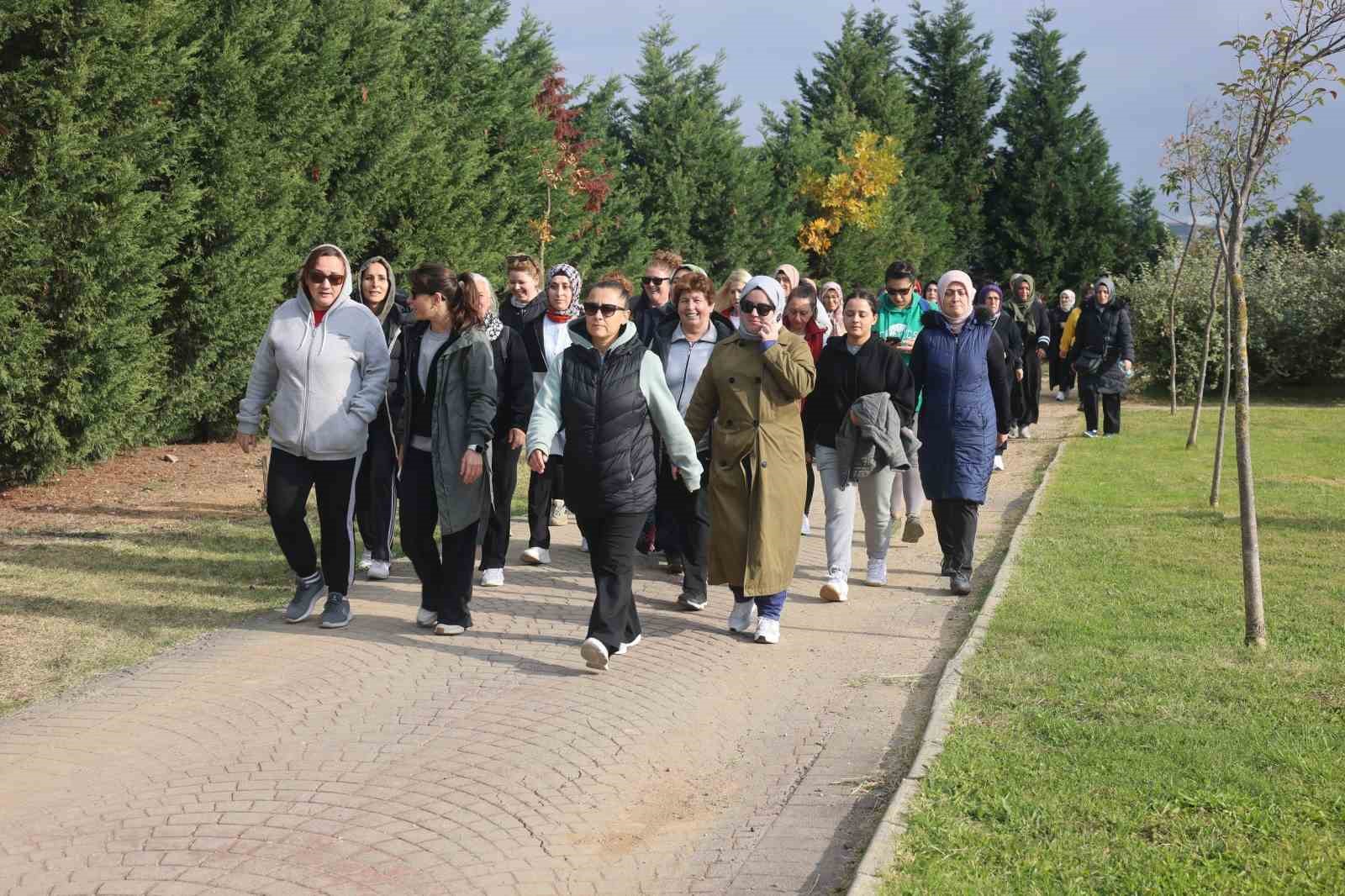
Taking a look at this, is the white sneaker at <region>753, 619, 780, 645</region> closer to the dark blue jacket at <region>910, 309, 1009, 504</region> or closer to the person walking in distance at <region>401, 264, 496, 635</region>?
the person walking in distance at <region>401, 264, 496, 635</region>

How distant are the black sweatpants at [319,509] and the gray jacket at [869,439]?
3.17 metres

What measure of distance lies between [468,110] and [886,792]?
18.8m

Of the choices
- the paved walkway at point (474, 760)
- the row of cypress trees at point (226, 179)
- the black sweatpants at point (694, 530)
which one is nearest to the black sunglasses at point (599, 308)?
the black sweatpants at point (694, 530)

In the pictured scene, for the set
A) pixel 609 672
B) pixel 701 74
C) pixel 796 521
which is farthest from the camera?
pixel 701 74

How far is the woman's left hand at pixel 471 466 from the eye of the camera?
7.85 metres

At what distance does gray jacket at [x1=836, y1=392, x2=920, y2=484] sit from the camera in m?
9.33

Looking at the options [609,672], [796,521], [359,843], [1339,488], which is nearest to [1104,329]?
[1339,488]

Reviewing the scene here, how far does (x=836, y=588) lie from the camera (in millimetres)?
9344

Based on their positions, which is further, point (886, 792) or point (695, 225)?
point (695, 225)

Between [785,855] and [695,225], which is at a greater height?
[695,225]

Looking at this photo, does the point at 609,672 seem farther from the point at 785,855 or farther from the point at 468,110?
the point at 468,110

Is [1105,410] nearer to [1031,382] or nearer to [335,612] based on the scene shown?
[1031,382]

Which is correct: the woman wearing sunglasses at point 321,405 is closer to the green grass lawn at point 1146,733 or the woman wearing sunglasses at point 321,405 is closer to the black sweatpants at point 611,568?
the black sweatpants at point 611,568

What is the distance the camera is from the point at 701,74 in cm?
3606
